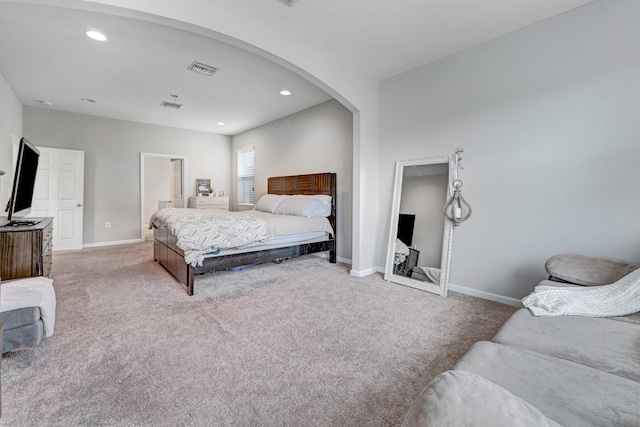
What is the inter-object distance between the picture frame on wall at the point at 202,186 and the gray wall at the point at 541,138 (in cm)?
527

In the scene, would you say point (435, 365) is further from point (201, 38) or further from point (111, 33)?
point (111, 33)

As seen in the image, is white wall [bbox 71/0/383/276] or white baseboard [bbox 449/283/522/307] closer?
white wall [bbox 71/0/383/276]

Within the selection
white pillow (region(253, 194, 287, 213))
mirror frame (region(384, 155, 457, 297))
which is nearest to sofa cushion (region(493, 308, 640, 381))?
mirror frame (region(384, 155, 457, 297))

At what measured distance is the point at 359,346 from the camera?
2.02m

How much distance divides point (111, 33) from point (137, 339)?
2892 millimetres

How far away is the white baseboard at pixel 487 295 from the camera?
108 inches

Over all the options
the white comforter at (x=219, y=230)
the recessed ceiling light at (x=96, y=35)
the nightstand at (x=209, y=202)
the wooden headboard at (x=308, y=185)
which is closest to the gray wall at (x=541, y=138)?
the wooden headboard at (x=308, y=185)

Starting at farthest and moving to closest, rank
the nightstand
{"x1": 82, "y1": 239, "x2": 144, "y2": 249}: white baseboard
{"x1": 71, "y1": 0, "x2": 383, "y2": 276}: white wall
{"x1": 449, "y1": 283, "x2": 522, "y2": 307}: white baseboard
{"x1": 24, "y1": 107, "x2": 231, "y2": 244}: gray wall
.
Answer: the nightstand
{"x1": 82, "y1": 239, "x2": 144, "y2": 249}: white baseboard
{"x1": 24, "y1": 107, "x2": 231, "y2": 244}: gray wall
{"x1": 449, "y1": 283, "x2": 522, "y2": 307}: white baseboard
{"x1": 71, "y1": 0, "x2": 383, "y2": 276}: white wall

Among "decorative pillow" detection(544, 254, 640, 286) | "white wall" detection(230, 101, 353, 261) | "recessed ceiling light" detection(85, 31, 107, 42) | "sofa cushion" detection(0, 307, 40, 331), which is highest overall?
"recessed ceiling light" detection(85, 31, 107, 42)

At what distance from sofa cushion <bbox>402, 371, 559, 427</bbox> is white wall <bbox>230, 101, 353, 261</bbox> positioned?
367 centimetres

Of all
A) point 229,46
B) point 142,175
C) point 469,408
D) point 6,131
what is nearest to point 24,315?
point 469,408

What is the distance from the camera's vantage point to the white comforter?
297 centimetres

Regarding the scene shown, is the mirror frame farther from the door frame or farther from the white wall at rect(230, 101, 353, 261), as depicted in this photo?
the door frame

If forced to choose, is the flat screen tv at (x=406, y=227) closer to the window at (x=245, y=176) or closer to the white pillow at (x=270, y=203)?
the white pillow at (x=270, y=203)
